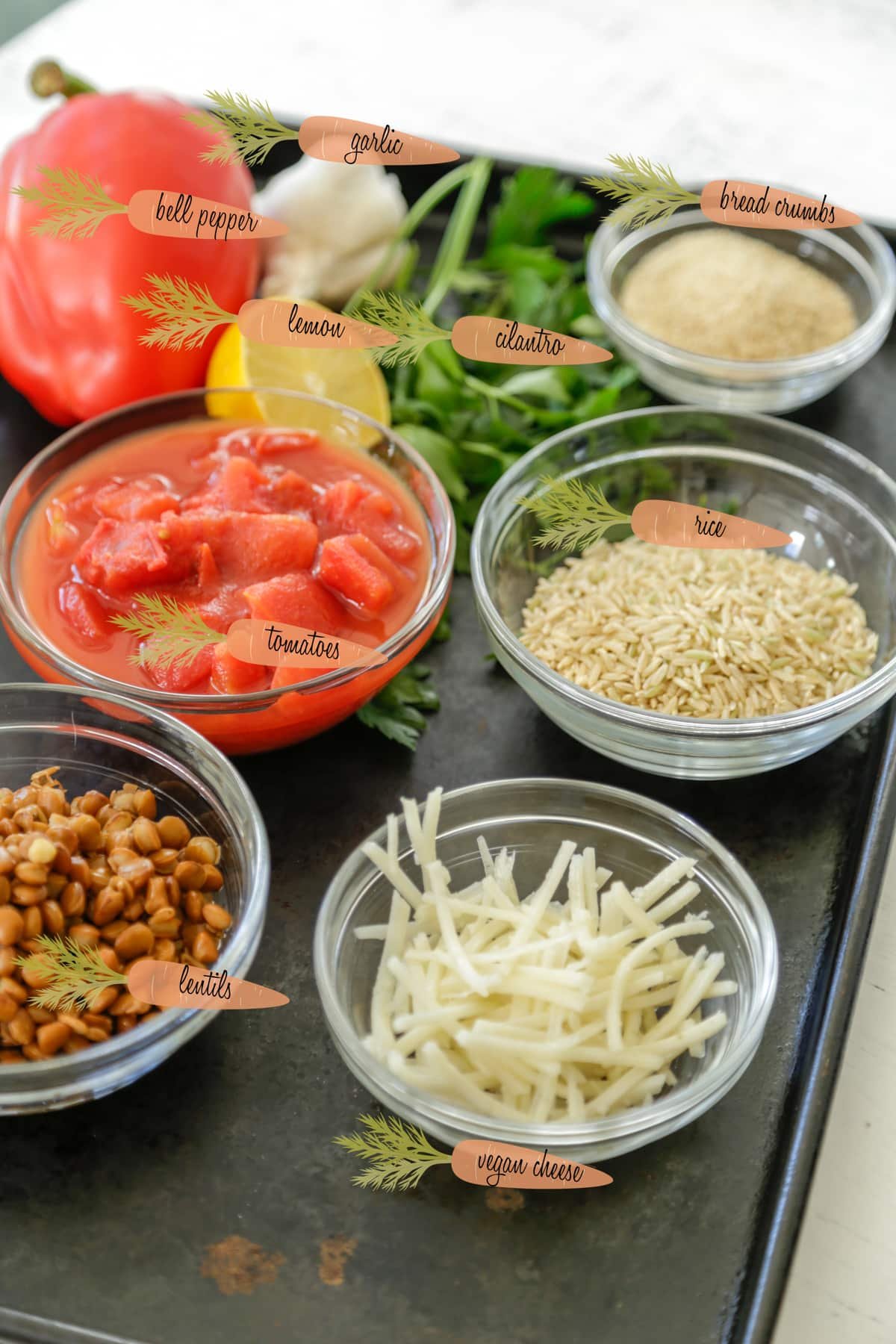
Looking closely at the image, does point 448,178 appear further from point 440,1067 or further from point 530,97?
point 440,1067

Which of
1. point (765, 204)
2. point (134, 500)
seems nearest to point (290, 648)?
point (134, 500)

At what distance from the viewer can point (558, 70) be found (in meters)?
3.87

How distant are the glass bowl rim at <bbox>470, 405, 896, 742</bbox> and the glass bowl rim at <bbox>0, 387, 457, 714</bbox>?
0.07 m

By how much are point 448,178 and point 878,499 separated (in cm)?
116

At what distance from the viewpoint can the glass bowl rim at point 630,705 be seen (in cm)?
179

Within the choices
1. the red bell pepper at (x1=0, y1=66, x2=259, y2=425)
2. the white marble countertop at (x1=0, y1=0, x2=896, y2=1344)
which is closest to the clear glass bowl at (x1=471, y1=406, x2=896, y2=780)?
the red bell pepper at (x1=0, y1=66, x2=259, y2=425)

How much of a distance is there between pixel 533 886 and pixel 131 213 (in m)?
1.33

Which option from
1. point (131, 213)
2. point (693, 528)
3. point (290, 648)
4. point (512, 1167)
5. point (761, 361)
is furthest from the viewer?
point (761, 361)

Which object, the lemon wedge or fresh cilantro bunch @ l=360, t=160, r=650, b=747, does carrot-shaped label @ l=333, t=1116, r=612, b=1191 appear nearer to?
fresh cilantro bunch @ l=360, t=160, r=650, b=747

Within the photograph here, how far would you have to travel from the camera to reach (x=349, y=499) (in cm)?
203

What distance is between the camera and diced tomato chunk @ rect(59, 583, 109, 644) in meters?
1.91

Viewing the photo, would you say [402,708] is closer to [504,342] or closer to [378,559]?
[378,559]

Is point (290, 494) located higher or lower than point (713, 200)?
lower

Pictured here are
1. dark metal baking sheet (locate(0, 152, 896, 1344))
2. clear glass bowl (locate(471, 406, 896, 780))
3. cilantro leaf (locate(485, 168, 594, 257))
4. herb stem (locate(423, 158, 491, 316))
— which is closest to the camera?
dark metal baking sheet (locate(0, 152, 896, 1344))
